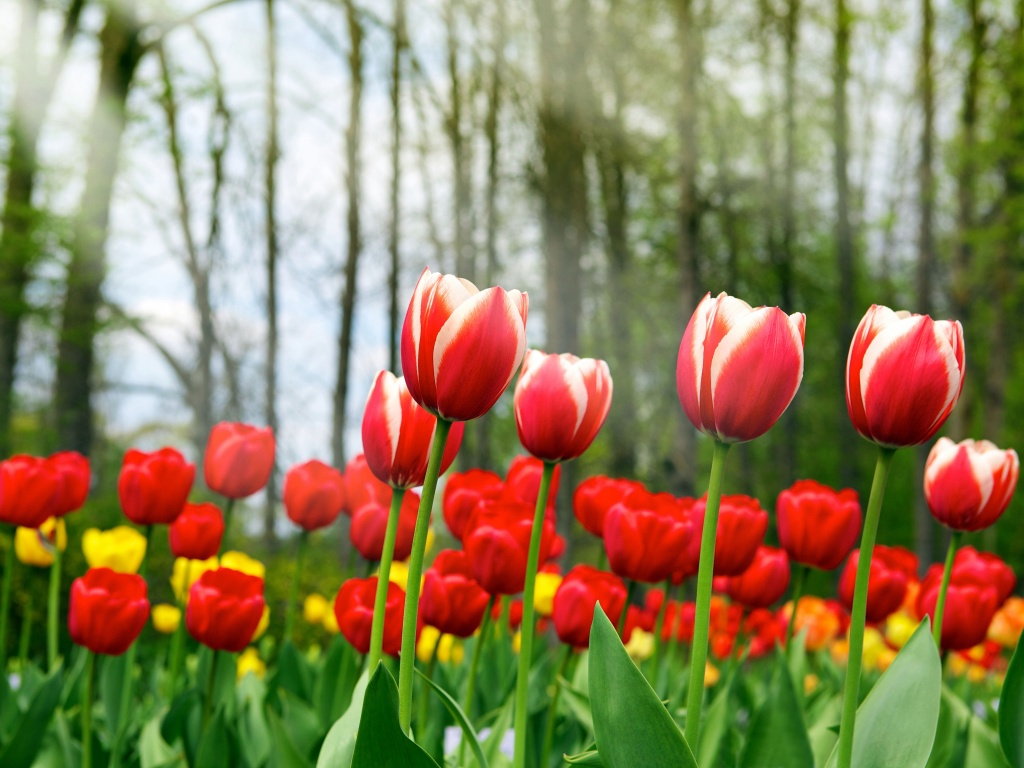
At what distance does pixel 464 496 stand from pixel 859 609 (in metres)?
0.99

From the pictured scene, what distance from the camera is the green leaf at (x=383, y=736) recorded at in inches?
36.0

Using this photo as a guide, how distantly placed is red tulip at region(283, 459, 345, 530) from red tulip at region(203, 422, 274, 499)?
0.06 meters

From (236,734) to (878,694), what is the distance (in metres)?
1.18

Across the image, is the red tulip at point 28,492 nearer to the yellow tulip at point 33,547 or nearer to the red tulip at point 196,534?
the red tulip at point 196,534

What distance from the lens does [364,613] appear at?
1.61 m

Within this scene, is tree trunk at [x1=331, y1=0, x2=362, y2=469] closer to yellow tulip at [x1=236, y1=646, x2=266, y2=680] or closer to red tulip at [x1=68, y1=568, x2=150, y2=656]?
yellow tulip at [x1=236, y1=646, x2=266, y2=680]

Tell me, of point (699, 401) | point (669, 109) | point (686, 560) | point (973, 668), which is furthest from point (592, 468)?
point (699, 401)

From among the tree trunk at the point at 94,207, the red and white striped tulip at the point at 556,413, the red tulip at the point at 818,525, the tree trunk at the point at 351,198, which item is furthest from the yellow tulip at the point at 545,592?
the tree trunk at the point at 94,207

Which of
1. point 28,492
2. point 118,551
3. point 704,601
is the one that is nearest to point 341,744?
point 704,601

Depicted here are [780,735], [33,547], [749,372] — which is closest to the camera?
[749,372]

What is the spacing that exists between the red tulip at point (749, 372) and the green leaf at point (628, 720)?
0.27m

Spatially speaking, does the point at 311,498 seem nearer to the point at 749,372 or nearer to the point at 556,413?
the point at 556,413

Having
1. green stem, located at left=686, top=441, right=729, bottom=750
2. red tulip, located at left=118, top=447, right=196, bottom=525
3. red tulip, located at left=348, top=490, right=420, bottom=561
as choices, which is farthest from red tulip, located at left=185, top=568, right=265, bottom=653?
green stem, located at left=686, top=441, right=729, bottom=750

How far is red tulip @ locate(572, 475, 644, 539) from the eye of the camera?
196 cm
